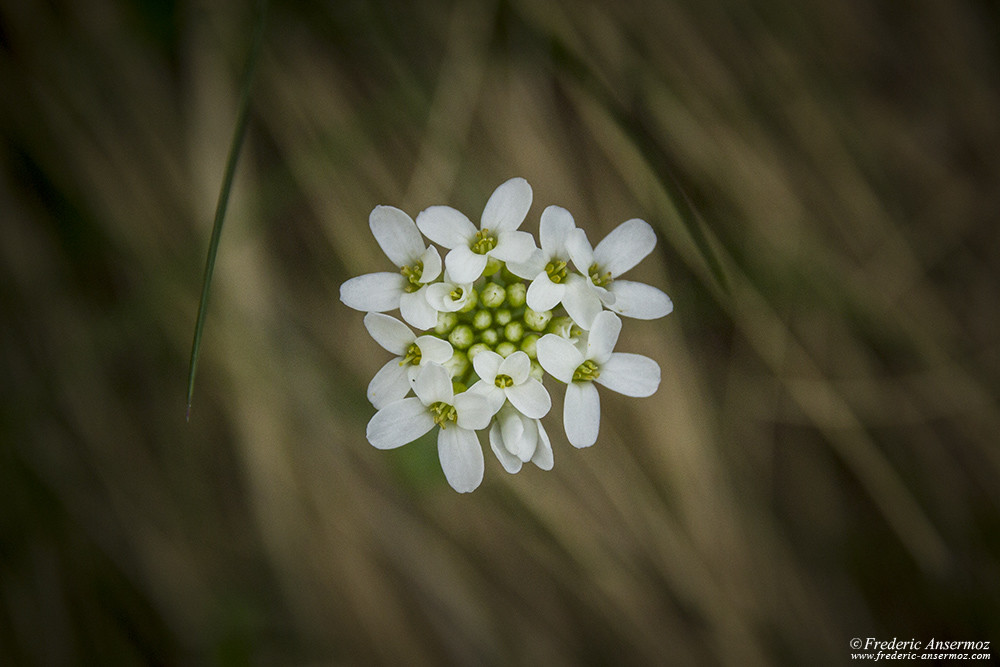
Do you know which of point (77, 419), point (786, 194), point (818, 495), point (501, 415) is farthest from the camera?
point (818, 495)

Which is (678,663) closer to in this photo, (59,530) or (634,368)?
(634,368)

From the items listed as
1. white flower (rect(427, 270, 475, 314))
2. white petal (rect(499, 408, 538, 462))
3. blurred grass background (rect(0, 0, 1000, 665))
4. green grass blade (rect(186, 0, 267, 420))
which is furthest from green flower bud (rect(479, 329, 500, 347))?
blurred grass background (rect(0, 0, 1000, 665))

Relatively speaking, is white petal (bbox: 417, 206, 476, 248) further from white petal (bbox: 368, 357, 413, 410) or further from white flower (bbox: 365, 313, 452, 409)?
white petal (bbox: 368, 357, 413, 410)

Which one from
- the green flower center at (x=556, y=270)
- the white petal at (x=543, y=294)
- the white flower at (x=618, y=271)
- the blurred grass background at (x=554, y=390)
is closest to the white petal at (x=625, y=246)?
the white flower at (x=618, y=271)

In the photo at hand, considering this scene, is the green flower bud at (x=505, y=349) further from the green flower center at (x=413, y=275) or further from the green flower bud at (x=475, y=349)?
the green flower center at (x=413, y=275)

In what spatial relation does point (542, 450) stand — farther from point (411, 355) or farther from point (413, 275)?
point (413, 275)

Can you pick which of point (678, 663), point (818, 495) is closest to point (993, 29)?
point (818, 495)
